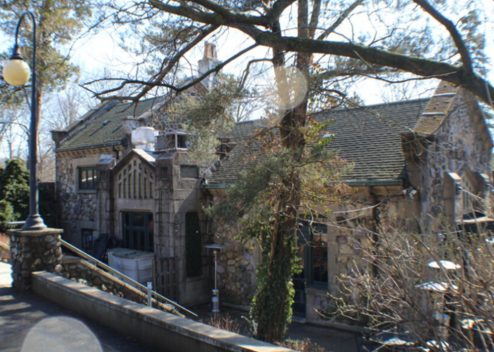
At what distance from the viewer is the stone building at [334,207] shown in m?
9.69

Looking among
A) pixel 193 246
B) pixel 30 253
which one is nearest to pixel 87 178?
pixel 193 246

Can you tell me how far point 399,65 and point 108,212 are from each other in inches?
441

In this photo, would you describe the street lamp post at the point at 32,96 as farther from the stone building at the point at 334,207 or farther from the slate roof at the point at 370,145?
the slate roof at the point at 370,145

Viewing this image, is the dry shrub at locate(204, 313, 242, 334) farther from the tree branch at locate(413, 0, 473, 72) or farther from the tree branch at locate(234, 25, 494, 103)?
the tree branch at locate(413, 0, 473, 72)

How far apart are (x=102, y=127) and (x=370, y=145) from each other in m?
12.9

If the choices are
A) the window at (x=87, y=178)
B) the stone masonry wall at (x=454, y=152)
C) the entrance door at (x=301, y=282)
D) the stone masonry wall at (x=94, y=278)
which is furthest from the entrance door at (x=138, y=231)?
the stone masonry wall at (x=454, y=152)

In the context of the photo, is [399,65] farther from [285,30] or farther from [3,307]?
[3,307]

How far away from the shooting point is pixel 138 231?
1382 cm

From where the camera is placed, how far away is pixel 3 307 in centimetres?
689

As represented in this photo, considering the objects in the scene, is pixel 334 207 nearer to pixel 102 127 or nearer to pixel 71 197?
pixel 71 197

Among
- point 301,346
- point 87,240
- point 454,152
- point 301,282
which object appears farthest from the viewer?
point 87,240

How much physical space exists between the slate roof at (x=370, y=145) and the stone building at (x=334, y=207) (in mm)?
31

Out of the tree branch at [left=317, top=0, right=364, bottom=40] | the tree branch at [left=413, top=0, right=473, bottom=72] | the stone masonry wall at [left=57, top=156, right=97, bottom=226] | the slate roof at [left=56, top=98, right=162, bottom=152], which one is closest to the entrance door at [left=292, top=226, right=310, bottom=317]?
the tree branch at [left=317, top=0, right=364, bottom=40]

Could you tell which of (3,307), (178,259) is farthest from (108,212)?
(3,307)
